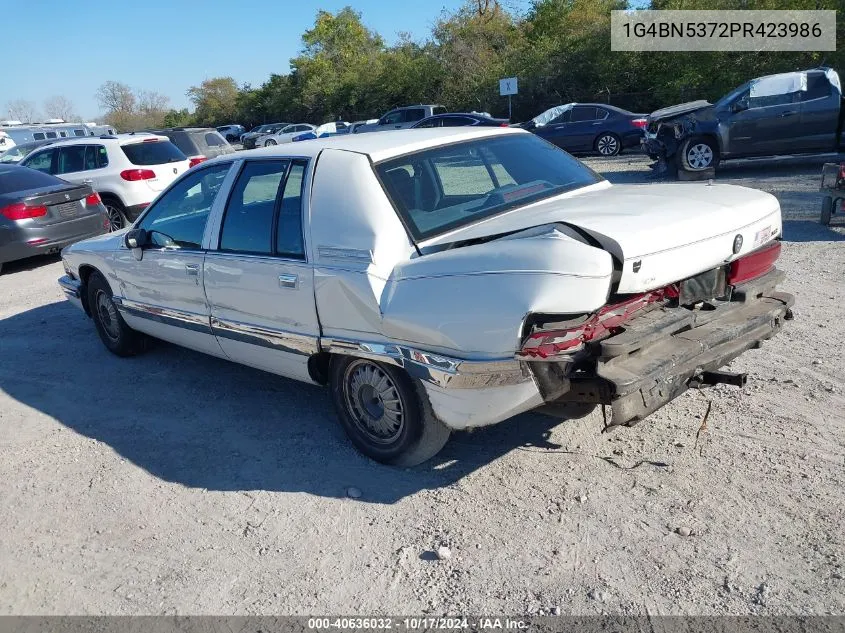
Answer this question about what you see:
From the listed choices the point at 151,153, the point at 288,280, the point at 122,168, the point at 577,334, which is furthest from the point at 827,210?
the point at 122,168

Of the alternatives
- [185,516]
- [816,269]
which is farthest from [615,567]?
[816,269]

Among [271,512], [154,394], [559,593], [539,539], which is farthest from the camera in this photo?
[154,394]

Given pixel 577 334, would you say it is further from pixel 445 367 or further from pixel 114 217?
pixel 114 217

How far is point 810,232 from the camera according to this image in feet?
28.7

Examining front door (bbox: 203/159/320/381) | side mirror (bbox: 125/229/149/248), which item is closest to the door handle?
front door (bbox: 203/159/320/381)

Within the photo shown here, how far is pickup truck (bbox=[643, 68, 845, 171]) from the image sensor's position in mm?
13578

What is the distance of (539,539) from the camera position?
10.8ft

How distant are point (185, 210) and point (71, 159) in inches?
356

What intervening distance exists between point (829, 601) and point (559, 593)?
1.00m

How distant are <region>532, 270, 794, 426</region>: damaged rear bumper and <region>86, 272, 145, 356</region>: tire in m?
4.17

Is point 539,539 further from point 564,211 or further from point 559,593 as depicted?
point 564,211

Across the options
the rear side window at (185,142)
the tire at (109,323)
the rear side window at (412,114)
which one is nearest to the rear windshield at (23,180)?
the rear side window at (185,142)

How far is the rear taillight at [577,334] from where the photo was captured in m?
3.12

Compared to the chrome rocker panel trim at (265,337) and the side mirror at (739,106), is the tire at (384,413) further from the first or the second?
the side mirror at (739,106)
